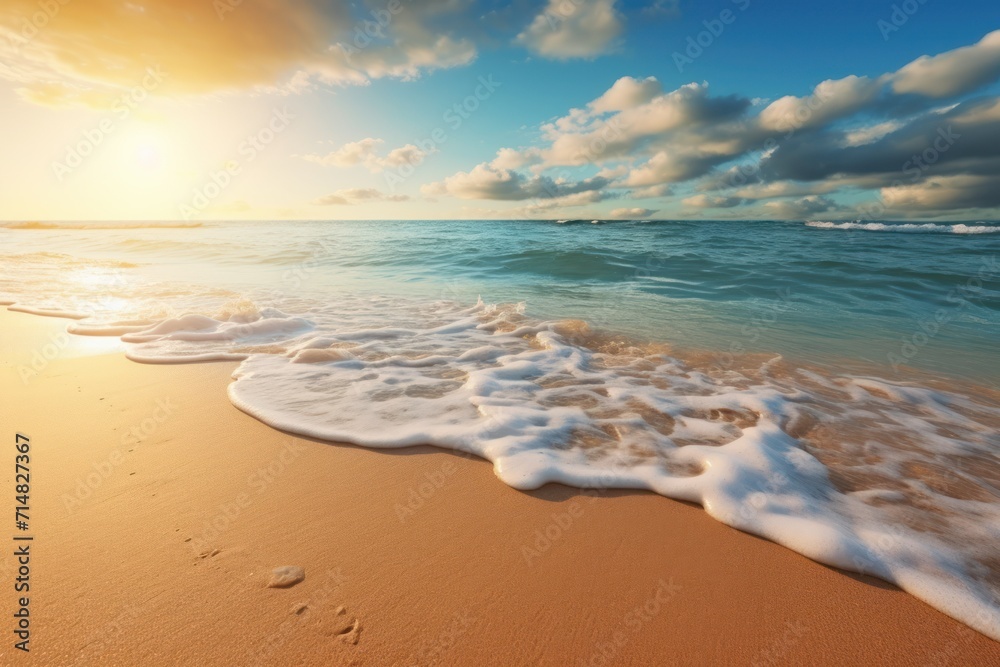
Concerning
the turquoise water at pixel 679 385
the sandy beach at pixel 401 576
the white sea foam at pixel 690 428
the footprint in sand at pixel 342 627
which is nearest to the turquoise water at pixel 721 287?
the turquoise water at pixel 679 385

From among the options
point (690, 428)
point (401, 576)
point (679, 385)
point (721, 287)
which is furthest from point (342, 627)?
point (721, 287)

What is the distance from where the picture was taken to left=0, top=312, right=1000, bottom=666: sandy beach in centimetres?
152

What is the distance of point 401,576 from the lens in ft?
5.92

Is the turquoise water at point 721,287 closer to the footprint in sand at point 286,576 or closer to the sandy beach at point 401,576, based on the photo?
the sandy beach at point 401,576

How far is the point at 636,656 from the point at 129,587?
6.53 ft

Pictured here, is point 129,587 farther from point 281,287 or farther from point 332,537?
point 281,287

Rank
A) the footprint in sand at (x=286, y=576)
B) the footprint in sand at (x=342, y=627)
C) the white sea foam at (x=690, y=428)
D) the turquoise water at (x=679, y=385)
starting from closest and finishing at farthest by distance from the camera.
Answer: the footprint in sand at (x=342, y=627) < the footprint in sand at (x=286, y=576) < the white sea foam at (x=690, y=428) < the turquoise water at (x=679, y=385)

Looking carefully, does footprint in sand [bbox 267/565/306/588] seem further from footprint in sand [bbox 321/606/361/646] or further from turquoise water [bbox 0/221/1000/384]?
turquoise water [bbox 0/221/1000/384]

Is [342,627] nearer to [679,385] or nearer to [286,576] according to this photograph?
[286,576]

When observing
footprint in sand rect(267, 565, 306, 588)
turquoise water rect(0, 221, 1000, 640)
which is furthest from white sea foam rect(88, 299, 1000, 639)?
footprint in sand rect(267, 565, 306, 588)

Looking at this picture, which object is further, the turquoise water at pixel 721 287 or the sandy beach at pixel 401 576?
the turquoise water at pixel 721 287

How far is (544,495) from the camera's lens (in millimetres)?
2396

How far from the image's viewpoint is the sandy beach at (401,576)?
1.52 meters

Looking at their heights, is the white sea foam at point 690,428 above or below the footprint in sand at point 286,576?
below
